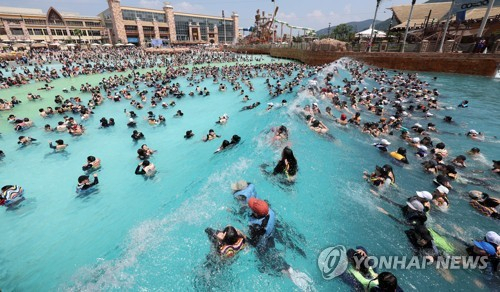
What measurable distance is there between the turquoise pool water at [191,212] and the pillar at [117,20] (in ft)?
247

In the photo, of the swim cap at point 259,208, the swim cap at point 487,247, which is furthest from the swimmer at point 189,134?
the swim cap at point 487,247

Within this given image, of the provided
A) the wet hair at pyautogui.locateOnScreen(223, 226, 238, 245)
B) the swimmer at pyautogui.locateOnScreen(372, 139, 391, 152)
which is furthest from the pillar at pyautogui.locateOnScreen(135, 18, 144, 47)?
the wet hair at pyautogui.locateOnScreen(223, 226, 238, 245)

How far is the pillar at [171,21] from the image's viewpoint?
83000 mm

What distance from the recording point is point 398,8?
50.4m

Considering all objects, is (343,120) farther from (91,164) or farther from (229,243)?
(91,164)

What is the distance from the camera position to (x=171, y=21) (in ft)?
277

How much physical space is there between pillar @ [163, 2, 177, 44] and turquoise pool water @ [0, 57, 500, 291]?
8386 cm

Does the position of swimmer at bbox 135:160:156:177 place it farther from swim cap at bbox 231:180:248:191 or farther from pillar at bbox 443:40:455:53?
pillar at bbox 443:40:455:53

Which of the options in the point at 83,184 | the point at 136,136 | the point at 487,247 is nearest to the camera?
the point at 487,247

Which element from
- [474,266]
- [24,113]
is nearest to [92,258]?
[474,266]

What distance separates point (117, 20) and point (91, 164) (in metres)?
82.1

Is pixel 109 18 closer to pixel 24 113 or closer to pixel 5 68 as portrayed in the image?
pixel 5 68

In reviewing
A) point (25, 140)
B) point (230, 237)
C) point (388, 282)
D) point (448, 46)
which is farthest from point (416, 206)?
point (448, 46)

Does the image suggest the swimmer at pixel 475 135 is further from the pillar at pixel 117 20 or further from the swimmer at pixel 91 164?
the pillar at pixel 117 20
